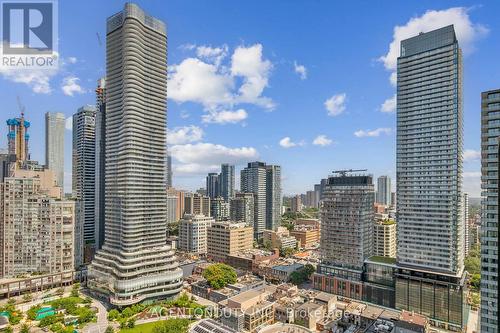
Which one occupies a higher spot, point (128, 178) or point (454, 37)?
point (454, 37)

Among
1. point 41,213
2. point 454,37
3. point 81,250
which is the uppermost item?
point 454,37

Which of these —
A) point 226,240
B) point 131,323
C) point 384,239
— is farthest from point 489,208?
point 226,240

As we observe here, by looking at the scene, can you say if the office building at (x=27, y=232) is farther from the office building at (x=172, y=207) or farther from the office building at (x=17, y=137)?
the office building at (x=172, y=207)

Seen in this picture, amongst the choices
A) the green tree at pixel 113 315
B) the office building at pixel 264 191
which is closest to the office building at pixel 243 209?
the office building at pixel 264 191

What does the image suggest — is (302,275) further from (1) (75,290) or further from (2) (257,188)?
(2) (257,188)

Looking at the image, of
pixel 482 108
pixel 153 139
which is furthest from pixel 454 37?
pixel 153 139

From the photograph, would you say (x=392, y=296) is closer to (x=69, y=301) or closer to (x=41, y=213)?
(x=69, y=301)

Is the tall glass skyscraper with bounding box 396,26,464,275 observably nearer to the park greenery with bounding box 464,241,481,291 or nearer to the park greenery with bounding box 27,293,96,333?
the park greenery with bounding box 464,241,481,291
